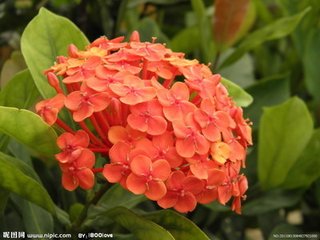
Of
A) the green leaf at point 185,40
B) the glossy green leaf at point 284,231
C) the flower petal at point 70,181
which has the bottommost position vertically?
the glossy green leaf at point 284,231

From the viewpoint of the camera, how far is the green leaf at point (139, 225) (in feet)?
3.90

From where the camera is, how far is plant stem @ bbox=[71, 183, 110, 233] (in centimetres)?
132

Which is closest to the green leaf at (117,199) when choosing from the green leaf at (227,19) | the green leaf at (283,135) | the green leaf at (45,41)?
the green leaf at (45,41)

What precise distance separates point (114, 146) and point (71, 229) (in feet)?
1.19

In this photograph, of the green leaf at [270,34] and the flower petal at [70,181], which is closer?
the flower petal at [70,181]

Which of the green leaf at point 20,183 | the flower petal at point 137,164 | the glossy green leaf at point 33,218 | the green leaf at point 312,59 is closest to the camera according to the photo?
the flower petal at point 137,164

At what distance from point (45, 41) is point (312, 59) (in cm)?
96

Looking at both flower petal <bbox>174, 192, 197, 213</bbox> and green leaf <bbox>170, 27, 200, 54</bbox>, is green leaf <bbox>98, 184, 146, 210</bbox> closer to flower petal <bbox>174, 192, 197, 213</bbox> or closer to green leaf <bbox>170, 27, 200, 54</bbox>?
flower petal <bbox>174, 192, 197, 213</bbox>

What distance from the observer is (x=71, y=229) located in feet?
4.63

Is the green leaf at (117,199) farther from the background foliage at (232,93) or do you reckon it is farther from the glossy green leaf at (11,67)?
the glossy green leaf at (11,67)

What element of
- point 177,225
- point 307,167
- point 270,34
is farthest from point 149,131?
point 270,34

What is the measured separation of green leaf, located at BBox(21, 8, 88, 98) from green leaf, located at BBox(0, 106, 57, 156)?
0.50 feet

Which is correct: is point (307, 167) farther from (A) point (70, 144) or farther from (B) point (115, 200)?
(A) point (70, 144)

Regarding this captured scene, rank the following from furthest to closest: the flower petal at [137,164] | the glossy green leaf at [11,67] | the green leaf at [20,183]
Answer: the glossy green leaf at [11,67] < the green leaf at [20,183] < the flower petal at [137,164]
